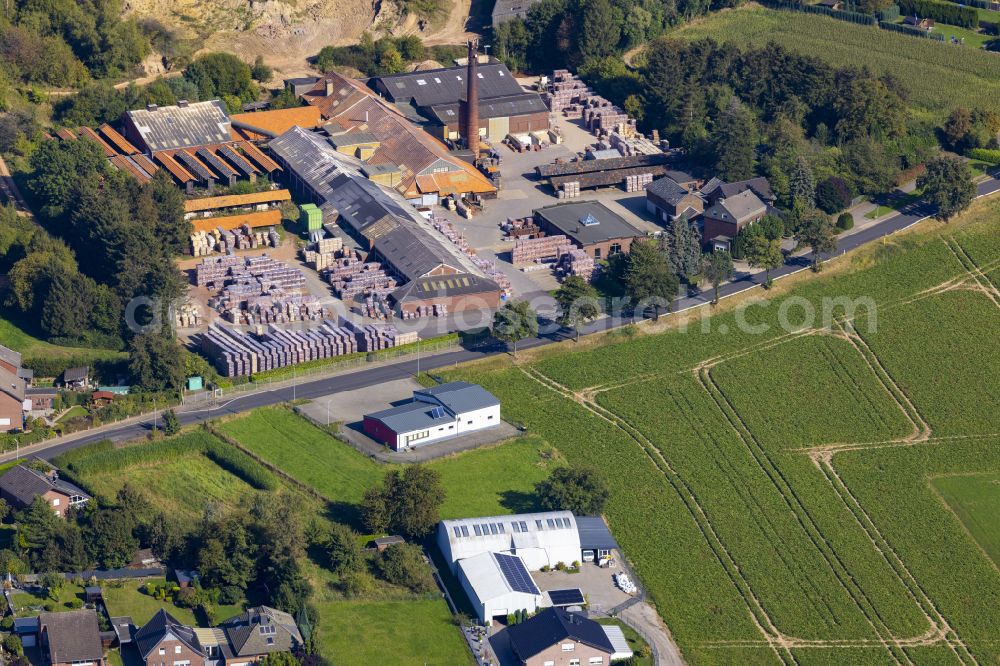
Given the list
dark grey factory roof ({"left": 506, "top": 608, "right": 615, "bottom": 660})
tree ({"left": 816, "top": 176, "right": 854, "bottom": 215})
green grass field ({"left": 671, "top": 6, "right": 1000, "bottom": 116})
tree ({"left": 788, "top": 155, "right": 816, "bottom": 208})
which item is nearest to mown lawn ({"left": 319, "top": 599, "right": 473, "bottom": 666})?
dark grey factory roof ({"left": 506, "top": 608, "right": 615, "bottom": 660})

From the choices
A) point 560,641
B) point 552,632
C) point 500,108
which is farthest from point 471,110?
point 560,641

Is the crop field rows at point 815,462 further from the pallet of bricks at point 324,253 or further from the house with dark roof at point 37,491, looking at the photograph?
the house with dark roof at point 37,491

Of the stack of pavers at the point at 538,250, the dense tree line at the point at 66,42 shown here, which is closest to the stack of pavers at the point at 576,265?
the stack of pavers at the point at 538,250

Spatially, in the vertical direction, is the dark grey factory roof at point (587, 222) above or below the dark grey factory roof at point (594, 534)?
above

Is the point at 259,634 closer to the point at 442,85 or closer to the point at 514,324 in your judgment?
the point at 514,324

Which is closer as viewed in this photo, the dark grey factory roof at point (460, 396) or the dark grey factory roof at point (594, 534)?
the dark grey factory roof at point (594, 534)
